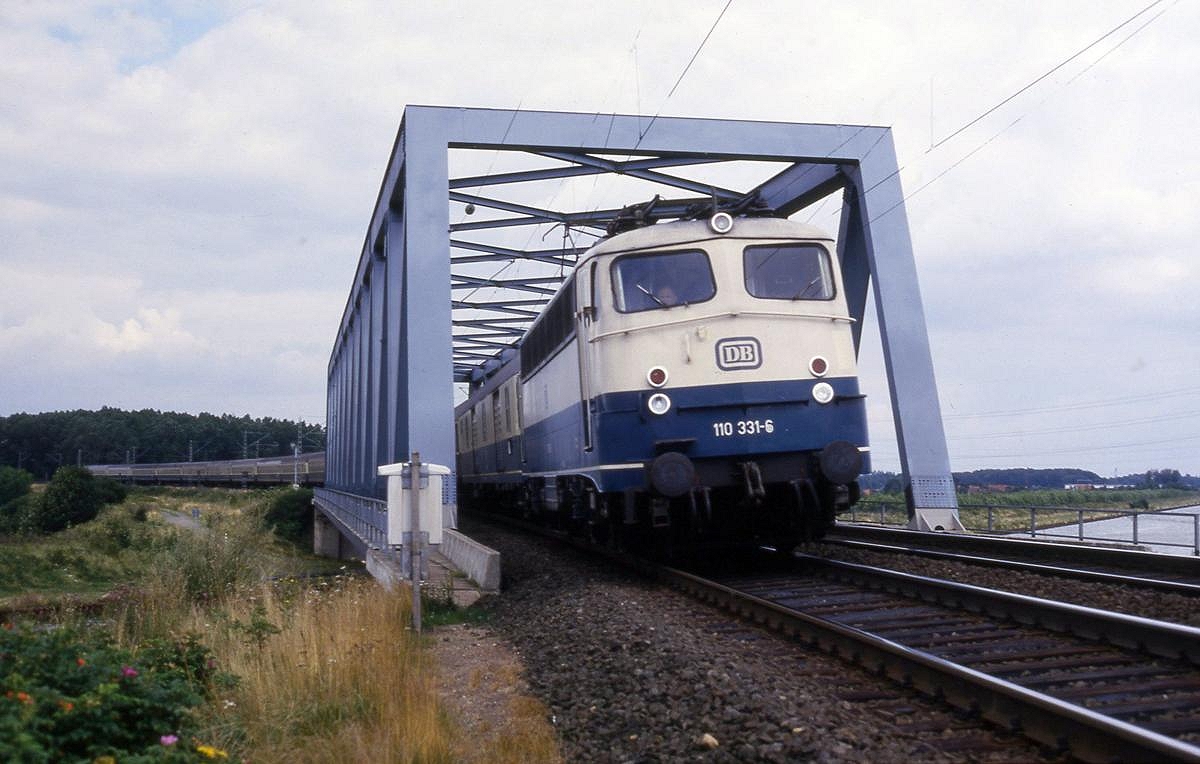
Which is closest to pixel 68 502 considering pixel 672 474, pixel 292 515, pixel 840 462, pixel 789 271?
pixel 292 515

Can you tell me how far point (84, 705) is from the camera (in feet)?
16.8

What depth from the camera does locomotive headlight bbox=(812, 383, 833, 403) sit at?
36.8 ft

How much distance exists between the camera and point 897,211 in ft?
63.6

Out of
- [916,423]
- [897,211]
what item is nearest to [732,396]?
[916,423]

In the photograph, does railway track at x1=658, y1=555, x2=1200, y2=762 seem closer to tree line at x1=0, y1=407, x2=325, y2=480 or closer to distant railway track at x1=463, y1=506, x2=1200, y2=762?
distant railway track at x1=463, y1=506, x2=1200, y2=762

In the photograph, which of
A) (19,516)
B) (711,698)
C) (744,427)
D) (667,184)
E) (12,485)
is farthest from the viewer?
(12,485)

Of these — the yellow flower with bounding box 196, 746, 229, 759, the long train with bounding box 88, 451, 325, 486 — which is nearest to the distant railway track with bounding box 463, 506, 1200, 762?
the yellow flower with bounding box 196, 746, 229, 759

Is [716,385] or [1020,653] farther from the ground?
[716,385]

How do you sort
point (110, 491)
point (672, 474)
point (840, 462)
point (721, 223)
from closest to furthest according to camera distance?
point (672, 474), point (840, 462), point (721, 223), point (110, 491)

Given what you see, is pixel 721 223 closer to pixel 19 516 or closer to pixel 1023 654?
pixel 1023 654

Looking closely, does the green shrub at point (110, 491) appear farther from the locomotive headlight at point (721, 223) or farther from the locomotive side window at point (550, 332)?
the locomotive headlight at point (721, 223)

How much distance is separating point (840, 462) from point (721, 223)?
3188mm

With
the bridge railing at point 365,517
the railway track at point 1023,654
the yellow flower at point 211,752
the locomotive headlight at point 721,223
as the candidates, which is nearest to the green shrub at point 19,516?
the bridge railing at point 365,517

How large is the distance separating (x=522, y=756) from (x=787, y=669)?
220cm
